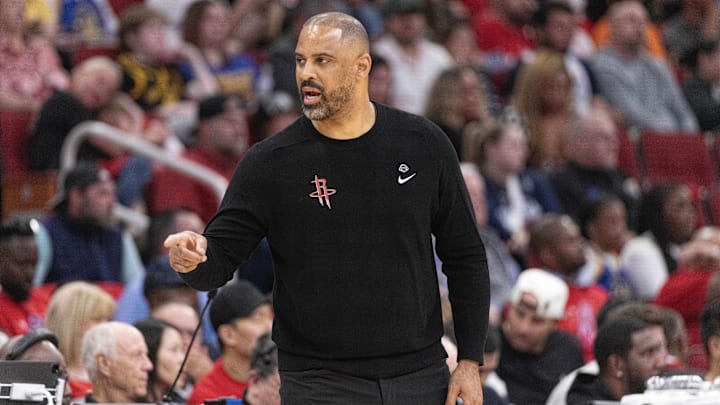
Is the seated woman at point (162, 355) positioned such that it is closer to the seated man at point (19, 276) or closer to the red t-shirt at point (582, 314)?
the seated man at point (19, 276)

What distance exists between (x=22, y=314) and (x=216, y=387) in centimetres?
137

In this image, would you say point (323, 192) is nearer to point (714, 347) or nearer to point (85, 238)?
point (714, 347)

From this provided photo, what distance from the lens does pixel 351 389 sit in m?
4.30

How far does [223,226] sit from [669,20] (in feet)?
33.6

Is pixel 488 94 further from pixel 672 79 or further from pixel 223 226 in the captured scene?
pixel 223 226

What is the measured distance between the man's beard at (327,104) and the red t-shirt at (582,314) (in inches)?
177

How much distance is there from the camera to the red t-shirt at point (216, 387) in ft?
21.1

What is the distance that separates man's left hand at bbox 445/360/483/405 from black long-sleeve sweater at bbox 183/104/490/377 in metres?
0.04

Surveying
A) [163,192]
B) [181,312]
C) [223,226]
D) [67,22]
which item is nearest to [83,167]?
[163,192]

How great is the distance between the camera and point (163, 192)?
30.0 feet

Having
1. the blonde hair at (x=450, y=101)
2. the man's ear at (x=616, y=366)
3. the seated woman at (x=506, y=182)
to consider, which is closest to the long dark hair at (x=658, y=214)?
the seated woman at (x=506, y=182)

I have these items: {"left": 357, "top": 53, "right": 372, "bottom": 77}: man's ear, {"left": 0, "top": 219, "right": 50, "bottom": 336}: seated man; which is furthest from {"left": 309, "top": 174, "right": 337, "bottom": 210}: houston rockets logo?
{"left": 0, "top": 219, "right": 50, "bottom": 336}: seated man

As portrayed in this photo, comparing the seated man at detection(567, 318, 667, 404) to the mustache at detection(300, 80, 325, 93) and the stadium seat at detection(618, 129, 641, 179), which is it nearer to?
the mustache at detection(300, 80, 325, 93)

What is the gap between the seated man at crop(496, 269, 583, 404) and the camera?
7.60 meters
